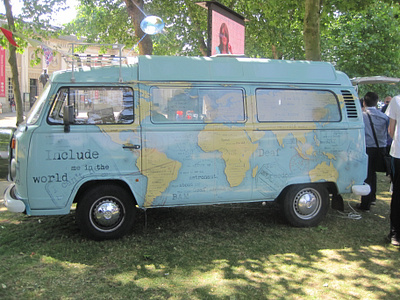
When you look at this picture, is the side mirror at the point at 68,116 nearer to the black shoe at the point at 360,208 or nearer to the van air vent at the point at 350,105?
the van air vent at the point at 350,105

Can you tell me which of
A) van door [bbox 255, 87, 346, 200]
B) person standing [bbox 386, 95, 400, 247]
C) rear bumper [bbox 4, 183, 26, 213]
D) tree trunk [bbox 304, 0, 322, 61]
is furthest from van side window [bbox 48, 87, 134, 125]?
tree trunk [bbox 304, 0, 322, 61]

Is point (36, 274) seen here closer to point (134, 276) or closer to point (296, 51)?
point (134, 276)

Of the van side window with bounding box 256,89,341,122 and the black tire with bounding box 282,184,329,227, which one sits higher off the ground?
the van side window with bounding box 256,89,341,122

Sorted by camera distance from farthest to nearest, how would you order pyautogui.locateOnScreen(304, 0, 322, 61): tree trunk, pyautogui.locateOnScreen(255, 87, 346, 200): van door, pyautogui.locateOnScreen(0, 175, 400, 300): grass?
pyautogui.locateOnScreen(304, 0, 322, 61): tree trunk → pyautogui.locateOnScreen(255, 87, 346, 200): van door → pyautogui.locateOnScreen(0, 175, 400, 300): grass

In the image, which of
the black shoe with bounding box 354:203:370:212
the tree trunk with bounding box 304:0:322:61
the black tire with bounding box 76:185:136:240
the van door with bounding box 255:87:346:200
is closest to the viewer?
the black tire with bounding box 76:185:136:240

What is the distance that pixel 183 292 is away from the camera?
397 centimetres

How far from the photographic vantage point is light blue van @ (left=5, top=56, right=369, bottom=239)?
5.01 meters

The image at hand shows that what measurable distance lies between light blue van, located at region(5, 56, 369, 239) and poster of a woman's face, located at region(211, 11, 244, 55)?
418 centimetres

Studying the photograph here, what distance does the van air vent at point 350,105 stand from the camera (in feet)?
20.2

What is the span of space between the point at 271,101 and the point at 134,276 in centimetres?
317

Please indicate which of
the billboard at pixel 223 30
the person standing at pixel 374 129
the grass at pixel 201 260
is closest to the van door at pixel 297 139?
the grass at pixel 201 260

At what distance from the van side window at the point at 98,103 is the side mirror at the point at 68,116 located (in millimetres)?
96

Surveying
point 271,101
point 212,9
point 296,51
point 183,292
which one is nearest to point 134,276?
point 183,292

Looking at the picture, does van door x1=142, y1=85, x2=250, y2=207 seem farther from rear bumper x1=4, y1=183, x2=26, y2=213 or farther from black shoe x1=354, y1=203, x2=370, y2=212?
black shoe x1=354, y1=203, x2=370, y2=212
